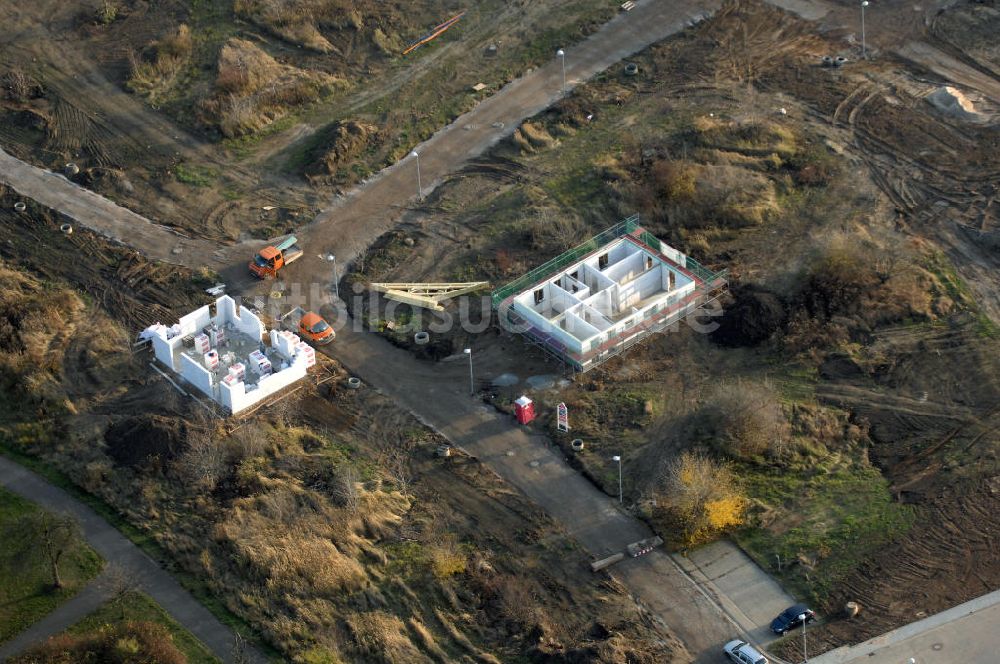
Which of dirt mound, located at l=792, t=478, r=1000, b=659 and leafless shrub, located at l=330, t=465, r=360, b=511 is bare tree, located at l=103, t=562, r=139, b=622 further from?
dirt mound, located at l=792, t=478, r=1000, b=659

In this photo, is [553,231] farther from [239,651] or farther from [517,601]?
[239,651]

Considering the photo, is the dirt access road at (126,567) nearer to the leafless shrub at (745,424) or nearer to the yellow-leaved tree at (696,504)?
the yellow-leaved tree at (696,504)

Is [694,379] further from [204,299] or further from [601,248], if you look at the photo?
[204,299]

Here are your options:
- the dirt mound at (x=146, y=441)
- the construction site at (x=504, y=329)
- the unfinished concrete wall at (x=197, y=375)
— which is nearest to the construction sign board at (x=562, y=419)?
the construction site at (x=504, y=329)

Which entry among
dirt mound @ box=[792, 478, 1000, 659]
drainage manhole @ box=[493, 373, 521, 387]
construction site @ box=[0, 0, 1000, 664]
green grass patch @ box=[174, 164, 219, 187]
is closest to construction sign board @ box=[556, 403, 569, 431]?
construction site @ box=[0, 0, 1000, 664]

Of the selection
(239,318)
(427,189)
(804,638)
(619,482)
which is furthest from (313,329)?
(804,638)

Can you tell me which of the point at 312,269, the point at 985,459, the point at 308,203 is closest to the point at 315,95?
the point at 308,203

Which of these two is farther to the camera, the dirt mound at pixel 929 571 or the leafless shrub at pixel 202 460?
the leafless shrub at pixel 202 460
